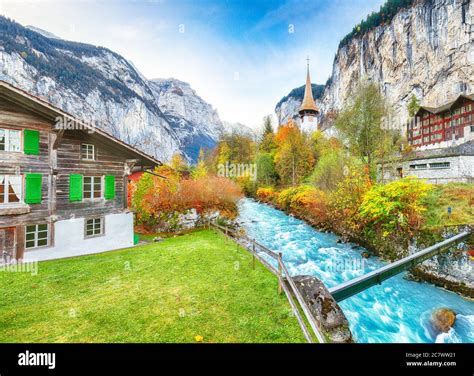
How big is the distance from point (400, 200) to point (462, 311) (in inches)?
234

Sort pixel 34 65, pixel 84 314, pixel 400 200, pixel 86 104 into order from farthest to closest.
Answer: pixel 86 104 → pixel 34 65 → pixel 400 200 → pixel 84 314

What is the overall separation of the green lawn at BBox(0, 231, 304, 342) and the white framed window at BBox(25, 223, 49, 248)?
1.34 metres

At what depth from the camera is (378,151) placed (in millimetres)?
16453

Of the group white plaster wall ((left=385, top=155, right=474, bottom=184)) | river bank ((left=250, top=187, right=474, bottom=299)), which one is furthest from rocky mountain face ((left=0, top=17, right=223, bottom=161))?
white plaster wall ((left=385, top=155, right=474, bottom=184))

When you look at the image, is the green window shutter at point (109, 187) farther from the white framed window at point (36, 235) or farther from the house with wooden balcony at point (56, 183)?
the white framed window at point (36, 235)

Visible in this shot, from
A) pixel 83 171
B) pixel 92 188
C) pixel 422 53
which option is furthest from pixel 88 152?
pixel 422 53

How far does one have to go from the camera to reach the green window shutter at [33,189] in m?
8.38

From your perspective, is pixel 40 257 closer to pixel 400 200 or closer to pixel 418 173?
pixel 400 200

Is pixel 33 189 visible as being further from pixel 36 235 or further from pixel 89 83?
pixel 89 83

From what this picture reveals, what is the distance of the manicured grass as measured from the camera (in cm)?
1032

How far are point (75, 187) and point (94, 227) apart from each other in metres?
2.10

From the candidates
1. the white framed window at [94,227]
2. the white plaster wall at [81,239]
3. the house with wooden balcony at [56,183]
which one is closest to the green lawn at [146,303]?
the white plaster wall at [81,239]

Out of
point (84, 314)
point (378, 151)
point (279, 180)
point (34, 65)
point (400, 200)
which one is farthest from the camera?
point (34, 65)
